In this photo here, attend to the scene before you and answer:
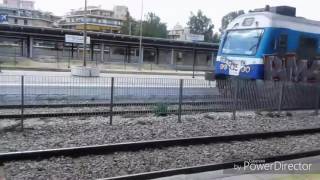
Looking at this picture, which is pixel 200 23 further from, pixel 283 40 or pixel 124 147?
pixel 124 147

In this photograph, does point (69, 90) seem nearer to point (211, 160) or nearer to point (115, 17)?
point (211, 160)

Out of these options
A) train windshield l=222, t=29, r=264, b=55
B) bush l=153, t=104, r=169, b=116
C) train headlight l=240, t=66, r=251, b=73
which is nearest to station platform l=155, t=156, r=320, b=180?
bush l=153, t=104, r=169, b=116

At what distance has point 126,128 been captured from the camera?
33.9ft

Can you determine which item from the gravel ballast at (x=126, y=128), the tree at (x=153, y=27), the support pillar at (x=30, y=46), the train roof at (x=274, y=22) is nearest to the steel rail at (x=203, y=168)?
the gravel ballast at (x=126, y=128)

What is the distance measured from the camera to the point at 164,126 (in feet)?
35.7

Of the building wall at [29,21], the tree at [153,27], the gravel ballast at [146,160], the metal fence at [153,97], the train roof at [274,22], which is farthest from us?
the building wall at [29,21]

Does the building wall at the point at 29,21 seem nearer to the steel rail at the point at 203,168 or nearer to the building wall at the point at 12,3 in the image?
the building wall at the point at 12,3

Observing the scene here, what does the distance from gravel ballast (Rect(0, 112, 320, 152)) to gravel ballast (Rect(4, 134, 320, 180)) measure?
0.97m

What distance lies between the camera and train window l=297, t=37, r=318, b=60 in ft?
54.3

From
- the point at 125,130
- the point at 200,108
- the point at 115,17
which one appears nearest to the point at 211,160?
the point at 125,130

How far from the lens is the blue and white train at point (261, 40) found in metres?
15.3

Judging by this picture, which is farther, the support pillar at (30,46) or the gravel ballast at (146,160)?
the support pillar at (30,46)

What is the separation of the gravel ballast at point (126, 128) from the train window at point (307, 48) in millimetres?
3907

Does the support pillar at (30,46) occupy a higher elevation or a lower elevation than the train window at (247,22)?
lower
